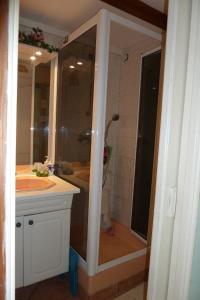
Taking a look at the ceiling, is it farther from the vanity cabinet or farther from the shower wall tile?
the vanity cabinet

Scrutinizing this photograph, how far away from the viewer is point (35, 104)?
2178mm

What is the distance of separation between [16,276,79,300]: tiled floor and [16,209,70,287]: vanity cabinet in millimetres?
196

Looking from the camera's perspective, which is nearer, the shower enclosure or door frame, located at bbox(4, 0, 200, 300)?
door frame, located at bbox(4, 0, 200, 300)

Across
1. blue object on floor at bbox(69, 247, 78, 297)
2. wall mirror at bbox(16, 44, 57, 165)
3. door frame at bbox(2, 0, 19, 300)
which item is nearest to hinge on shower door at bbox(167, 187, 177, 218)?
door frame at bbox(2, 0, 19, 300)

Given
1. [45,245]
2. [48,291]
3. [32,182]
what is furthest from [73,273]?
[32,182]

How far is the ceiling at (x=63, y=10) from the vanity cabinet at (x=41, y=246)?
1.63m

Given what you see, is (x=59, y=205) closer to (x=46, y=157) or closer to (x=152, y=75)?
(x=46, y=157)

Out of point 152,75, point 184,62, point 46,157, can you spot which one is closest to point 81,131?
point 46,157

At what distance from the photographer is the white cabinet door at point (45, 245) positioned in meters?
1.59

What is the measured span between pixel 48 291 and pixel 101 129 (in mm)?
1425

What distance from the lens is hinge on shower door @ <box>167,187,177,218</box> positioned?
31.2 inches

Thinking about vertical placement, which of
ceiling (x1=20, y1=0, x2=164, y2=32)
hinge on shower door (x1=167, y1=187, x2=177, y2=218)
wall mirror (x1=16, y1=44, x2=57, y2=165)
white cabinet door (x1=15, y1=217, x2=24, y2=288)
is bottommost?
white cabinet door (x1=15, y1=217, x2=24, y2=288)

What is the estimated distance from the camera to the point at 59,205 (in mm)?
1692

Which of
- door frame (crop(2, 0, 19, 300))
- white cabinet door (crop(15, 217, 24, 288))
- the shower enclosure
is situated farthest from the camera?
the shower enclosure
